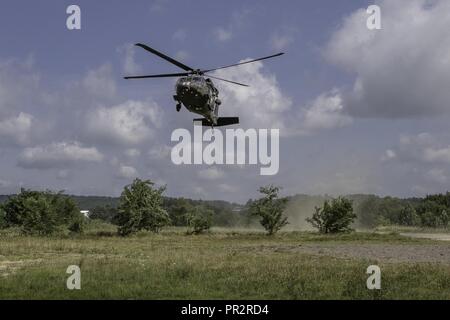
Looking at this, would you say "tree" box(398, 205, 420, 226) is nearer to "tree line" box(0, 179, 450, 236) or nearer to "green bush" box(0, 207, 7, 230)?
"tree line" box(0, 179, 450, 236)

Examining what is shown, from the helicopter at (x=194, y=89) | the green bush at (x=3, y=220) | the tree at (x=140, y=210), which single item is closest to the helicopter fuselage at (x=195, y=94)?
the helicopter at (x=194, y=89)

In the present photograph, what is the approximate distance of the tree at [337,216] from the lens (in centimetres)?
6019

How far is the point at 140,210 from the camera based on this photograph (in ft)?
196

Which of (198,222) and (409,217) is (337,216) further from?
(409,217)

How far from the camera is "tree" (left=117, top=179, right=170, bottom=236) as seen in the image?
194ft

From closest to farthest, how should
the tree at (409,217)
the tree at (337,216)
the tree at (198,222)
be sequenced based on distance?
the tree at (337,216) → the tree at (198,222) → the tree at (409,217)

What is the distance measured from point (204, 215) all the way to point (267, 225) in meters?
8.95

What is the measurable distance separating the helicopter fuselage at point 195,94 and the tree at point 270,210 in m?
36.5

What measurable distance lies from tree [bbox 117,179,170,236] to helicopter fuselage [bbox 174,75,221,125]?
3536 centimetres

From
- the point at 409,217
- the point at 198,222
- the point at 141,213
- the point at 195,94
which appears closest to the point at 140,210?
the point at 141,213

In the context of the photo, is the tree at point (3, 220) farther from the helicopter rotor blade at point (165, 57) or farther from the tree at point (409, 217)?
the tree at point (409, 217)

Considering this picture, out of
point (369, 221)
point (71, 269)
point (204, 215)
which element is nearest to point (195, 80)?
point (71, 269)

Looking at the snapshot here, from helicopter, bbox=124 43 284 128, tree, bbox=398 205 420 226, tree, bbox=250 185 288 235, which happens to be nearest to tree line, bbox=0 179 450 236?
tree, bbox=250 185 288 235
